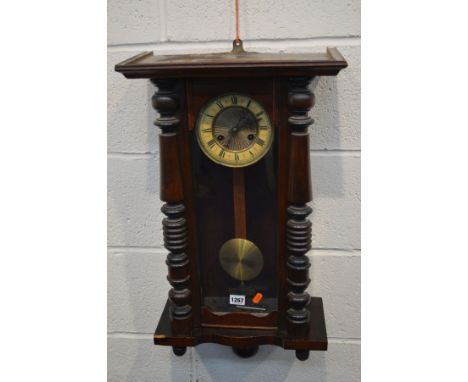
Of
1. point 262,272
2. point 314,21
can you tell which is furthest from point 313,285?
point 314,21

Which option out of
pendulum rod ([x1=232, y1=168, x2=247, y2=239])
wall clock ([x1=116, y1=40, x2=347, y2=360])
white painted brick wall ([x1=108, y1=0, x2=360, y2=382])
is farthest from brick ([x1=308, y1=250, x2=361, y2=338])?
pendulum rod ([x1=232, y1=168, x2=247, y2=239])

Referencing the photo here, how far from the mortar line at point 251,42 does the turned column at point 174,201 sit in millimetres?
203

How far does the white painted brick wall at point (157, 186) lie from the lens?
922mm

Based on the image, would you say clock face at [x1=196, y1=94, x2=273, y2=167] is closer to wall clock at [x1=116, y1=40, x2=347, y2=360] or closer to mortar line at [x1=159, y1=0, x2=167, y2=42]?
wall clock at [x1=116, y1=40, x2=347, y2=360]

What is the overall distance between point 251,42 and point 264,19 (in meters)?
0.05

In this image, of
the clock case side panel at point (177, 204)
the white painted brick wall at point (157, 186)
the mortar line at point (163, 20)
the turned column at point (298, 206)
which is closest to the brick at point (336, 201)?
the white painted brick wall at point (157, 186)

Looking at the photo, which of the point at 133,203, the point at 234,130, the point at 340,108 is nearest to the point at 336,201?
the point at 340,108

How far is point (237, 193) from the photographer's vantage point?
838 millimetres

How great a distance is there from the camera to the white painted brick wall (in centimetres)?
92

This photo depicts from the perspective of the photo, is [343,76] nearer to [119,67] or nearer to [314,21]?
[314,21]

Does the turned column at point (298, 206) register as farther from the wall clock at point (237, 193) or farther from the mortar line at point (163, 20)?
the mortar line at point (163, 20)

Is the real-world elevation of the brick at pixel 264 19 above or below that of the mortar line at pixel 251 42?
above

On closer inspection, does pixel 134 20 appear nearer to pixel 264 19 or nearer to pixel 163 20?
pixel 163 20

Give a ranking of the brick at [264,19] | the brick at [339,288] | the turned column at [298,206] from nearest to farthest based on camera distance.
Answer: the turned column at [298,206], the brick at [264,19], the brick at [339,288]
